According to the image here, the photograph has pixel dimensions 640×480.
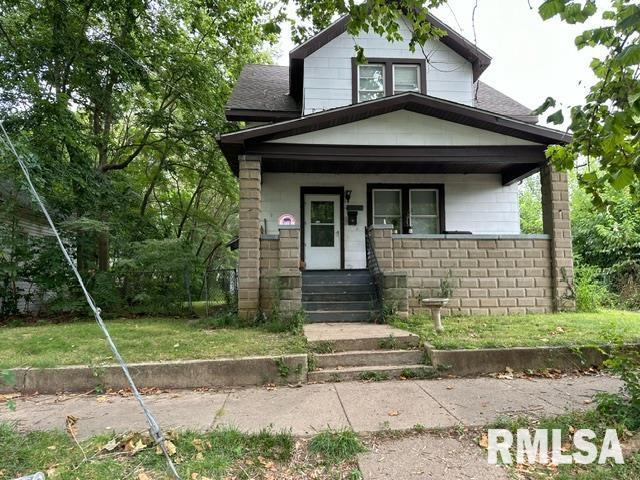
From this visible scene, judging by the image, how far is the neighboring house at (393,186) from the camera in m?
7.53

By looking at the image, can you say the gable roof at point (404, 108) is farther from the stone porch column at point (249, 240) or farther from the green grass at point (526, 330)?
the green grass at point (526, 330)

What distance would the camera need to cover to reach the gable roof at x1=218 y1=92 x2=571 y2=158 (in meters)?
7.47

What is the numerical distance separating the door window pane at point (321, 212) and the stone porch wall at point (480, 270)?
250 centimetres

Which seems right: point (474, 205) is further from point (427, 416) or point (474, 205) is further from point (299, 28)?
point (427, 416)

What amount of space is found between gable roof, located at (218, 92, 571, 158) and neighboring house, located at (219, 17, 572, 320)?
26 millimetres

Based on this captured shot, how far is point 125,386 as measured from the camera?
4.45 meters

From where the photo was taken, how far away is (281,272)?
22.9ft

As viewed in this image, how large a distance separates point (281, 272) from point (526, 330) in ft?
13.2

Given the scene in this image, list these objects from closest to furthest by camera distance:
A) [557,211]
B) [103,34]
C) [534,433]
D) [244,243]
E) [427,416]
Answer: [534,433], [427,416], [244,243], [557,211], [103,34]

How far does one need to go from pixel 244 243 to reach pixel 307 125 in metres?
2.60

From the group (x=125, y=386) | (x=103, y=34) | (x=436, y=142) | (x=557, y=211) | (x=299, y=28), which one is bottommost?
(x=125, y=386)

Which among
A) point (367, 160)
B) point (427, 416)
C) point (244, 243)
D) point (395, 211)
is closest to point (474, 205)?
point (395, 211)

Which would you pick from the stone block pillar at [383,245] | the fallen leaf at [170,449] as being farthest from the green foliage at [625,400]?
the stone block pillar at [383,245]

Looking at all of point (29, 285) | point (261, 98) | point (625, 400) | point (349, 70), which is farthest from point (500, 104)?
point (29, 285)
